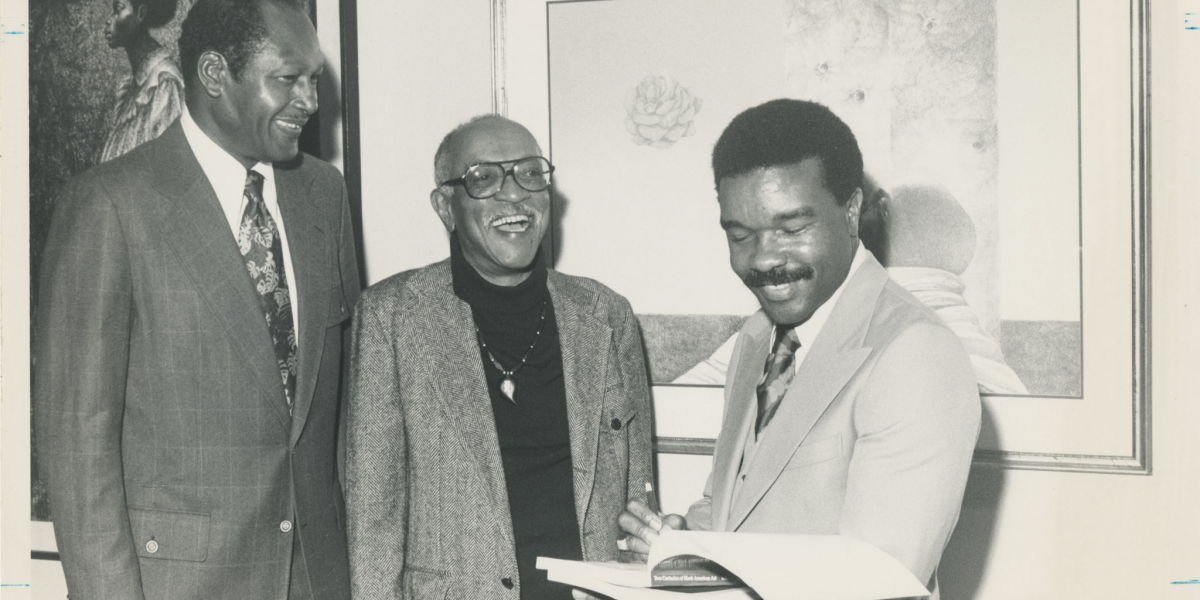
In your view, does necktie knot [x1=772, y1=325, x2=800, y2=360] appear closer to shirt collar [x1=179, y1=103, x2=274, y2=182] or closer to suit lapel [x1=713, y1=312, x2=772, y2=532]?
suit lapel [x1=713, y1=312, x2=772, y2=532]

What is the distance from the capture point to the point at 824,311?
1620 millimetres

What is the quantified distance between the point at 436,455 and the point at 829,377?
0.91 metres

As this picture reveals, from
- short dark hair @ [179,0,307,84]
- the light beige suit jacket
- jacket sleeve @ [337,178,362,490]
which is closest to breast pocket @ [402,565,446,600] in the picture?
jacket sleeve @ [337,178,362,490]

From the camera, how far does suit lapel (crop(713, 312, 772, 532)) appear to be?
1.73 m

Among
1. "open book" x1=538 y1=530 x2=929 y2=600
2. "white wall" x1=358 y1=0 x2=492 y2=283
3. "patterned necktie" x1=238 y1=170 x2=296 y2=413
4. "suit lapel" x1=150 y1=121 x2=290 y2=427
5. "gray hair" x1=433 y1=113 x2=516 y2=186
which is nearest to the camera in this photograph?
"open book" x1=538 y1=530 x2=929 y2=600

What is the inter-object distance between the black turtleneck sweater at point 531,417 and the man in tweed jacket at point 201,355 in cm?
39

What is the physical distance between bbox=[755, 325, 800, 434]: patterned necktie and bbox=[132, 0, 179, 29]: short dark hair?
190 centimetres

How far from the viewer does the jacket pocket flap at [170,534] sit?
1.91 metres

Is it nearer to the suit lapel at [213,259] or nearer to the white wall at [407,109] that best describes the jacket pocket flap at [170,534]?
the suit lapel at [213,259]

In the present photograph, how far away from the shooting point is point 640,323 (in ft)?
8.41

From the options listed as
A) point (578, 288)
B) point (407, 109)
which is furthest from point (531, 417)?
point (407, 109)

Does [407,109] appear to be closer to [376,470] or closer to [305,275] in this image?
[305,275]

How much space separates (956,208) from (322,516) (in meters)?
1.72
